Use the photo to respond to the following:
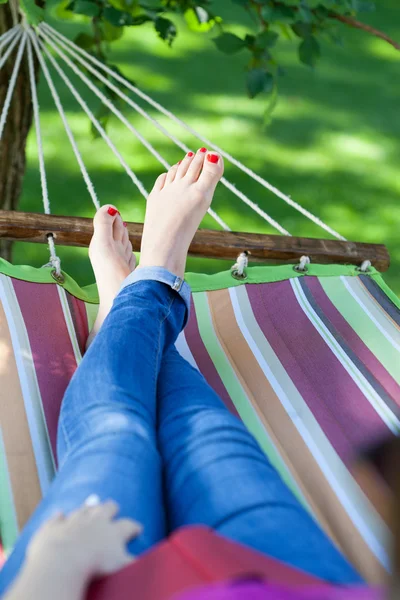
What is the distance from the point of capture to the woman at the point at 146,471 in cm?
62

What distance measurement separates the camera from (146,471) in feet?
2.48

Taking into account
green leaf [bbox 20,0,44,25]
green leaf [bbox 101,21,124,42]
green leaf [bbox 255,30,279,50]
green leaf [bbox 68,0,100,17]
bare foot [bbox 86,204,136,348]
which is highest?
green leaf [bbox 101,21,124,42]

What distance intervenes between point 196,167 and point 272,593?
980 mm

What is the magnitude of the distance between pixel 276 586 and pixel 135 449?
0.92ft

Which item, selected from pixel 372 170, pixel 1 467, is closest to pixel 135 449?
pixel 1 467

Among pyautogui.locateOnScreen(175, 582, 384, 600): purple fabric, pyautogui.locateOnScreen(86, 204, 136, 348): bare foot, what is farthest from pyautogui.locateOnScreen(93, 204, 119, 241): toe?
pyautogui.locateOnScreen(175, 582, 384, 600): purple fabric

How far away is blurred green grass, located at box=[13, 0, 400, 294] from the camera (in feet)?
7.22

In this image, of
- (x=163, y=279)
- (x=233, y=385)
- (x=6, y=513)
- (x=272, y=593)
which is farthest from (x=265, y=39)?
(x=272, y=593)

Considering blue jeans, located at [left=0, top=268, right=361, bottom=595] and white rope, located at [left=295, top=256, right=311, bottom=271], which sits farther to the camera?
white rope, located at [left=295, top=256, right=311, bottom=271]

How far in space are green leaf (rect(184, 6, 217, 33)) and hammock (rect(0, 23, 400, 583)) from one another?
0.53 meters

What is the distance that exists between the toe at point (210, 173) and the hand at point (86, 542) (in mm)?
796

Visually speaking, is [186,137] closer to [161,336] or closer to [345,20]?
[345,20]

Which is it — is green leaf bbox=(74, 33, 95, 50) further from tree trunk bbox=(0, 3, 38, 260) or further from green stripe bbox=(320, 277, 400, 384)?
green stripe bbox=(320, 277, 400, 384)

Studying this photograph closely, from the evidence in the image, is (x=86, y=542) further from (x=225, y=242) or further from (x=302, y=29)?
(x=302, y=29)
